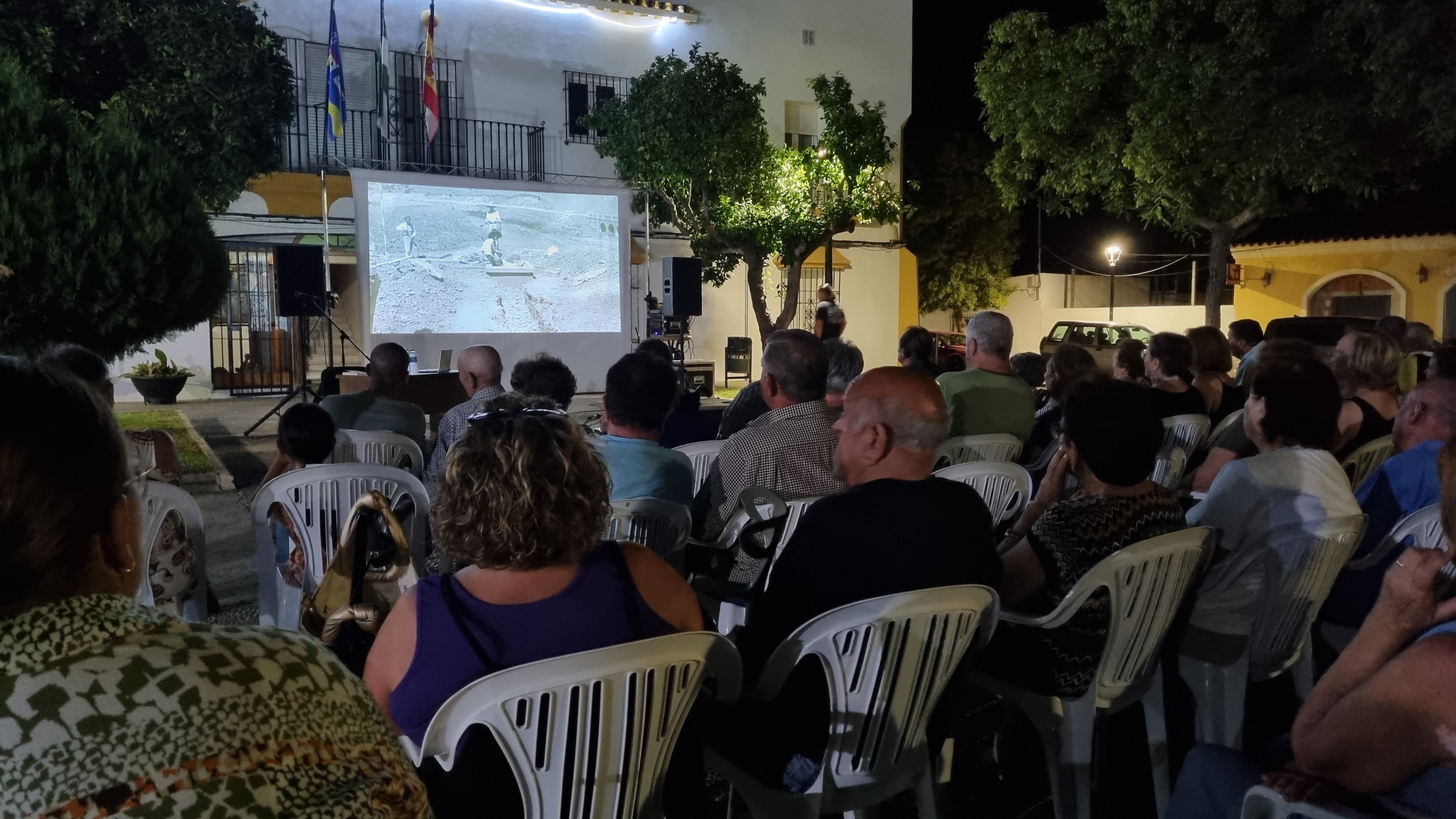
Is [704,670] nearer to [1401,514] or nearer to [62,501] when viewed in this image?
[62,501]

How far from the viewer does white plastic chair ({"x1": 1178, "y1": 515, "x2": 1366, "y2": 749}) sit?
2898mm

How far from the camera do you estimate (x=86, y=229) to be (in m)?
7.76

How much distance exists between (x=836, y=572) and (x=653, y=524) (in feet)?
3.38

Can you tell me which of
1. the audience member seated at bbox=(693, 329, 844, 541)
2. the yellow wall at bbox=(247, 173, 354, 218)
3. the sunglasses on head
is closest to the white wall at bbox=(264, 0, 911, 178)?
the yellow wall at bbox=(247, 173, 354, 218)

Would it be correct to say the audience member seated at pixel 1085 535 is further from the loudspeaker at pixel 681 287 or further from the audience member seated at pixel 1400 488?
the loudspeaker at pixel 681 287

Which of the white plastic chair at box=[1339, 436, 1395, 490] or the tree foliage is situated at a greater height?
the tree foliage

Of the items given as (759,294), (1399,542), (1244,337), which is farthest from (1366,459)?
(759,294)

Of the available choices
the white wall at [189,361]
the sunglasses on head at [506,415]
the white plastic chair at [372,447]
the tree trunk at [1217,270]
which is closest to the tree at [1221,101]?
the tree trunk at [1217,270]

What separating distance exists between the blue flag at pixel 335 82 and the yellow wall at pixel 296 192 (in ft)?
5.42

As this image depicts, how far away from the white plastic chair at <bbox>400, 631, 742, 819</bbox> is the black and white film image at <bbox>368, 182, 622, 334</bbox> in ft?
37.0

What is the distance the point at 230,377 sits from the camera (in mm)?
14109

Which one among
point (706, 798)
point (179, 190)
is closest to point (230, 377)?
point (179, 190)

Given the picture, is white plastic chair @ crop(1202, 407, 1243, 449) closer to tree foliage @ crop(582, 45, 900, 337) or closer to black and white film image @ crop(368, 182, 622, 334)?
black and white film image @ crop(368, 182, 622, 334)

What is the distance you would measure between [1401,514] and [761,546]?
2171 millimetres
